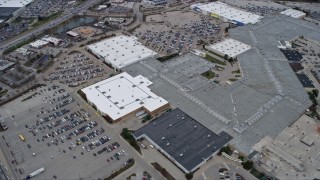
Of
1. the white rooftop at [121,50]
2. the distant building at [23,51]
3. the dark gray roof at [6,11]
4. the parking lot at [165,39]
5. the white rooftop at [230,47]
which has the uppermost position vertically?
the dark gray roof at [6,11]

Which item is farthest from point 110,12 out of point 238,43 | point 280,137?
point 280,137

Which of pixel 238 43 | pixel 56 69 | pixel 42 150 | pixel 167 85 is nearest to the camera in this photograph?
pixel 42 150

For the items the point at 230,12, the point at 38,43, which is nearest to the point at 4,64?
the point at 38,43

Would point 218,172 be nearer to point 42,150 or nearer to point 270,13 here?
point 42,150

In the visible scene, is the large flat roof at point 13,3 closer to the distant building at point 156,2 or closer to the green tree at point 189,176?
the distant building at point 156,2

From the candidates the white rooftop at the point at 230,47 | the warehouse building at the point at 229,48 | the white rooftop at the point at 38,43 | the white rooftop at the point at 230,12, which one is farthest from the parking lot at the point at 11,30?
the white rooftop at the point at 230,12

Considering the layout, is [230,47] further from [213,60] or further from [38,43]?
[38,43]
